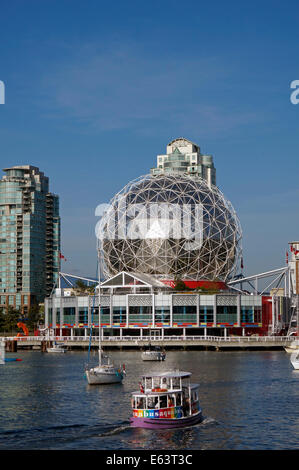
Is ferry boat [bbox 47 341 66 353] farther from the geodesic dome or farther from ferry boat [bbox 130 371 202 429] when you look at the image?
ferry boat [bbox 130 371 202 429]

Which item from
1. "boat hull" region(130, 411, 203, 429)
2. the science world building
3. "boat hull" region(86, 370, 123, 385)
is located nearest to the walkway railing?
the science world building

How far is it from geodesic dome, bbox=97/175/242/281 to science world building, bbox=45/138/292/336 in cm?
22

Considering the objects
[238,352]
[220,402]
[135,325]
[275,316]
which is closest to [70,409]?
[220,402]

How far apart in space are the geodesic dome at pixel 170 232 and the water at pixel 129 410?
215 ft

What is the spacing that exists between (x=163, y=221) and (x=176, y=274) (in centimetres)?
1294

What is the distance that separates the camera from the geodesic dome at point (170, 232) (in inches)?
6673

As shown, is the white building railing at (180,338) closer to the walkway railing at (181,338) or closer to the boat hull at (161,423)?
the walkway railing at (181,338)

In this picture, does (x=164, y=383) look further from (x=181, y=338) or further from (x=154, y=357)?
(x=181, y=338)

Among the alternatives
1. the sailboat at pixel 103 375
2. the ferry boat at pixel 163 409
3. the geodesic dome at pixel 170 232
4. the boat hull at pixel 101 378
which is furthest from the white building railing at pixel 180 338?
the ferry boat at pixel 163 409

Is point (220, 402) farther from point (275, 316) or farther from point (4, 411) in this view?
point (275, 316)

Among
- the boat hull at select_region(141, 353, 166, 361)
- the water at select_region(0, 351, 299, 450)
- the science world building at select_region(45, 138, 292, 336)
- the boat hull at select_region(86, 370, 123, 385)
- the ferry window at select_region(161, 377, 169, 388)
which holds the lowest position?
the water at select_region(0, 351, 299, 450)

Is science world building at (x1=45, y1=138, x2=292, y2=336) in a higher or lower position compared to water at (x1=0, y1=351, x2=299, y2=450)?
higher

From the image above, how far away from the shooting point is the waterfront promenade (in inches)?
5472

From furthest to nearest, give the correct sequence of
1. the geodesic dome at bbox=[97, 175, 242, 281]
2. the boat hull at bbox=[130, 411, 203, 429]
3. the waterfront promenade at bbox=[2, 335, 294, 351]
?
1. the geodesic dome at bbox=[97, 175, 242, 281]
2. the waterfront promenade at bbox=[2, 335, 294, 351]
3. the boat hull at bbox=[130, 411, 203, 429]
